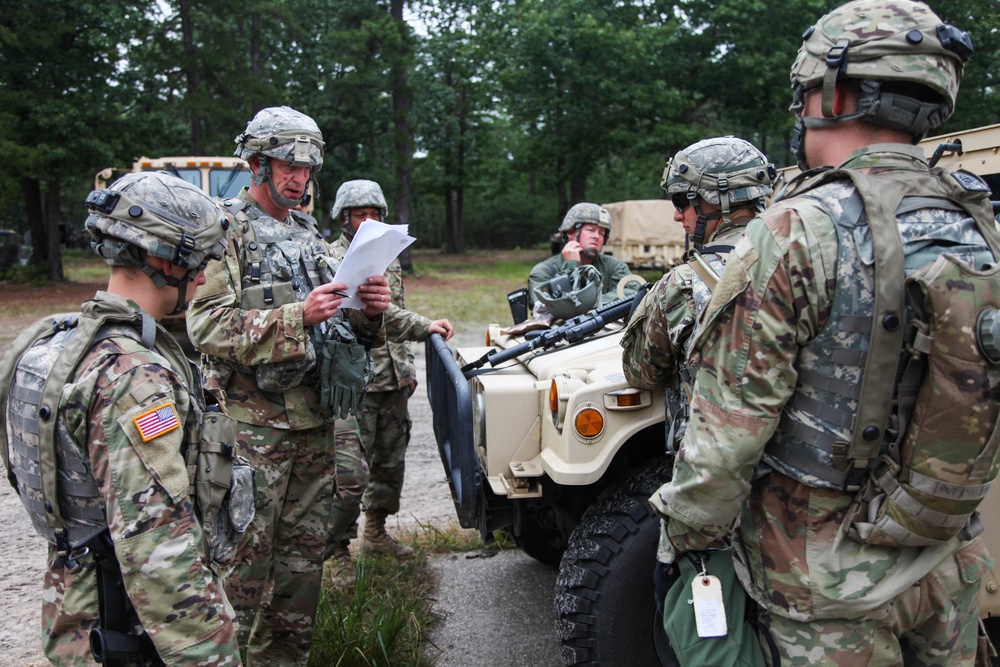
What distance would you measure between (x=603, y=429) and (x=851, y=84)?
1.38 meters

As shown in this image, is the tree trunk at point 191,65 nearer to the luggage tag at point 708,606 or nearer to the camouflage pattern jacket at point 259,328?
the camouflage pattern jacket at point 259,328

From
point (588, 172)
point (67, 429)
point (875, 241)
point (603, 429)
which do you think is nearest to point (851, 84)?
point (875, 241)

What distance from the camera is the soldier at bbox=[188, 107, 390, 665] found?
117 inches

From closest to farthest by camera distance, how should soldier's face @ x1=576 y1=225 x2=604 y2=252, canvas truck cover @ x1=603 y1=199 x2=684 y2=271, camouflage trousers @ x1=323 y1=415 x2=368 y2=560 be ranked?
1. camouflage trousers @ x1=323 y1=415 x2=368 y2=560
2. soldier's face @ x1=576 y1=225 x2=604 y2=252
3. canvas truck cover @ x1=603 y1=199 x2=684 y2=271

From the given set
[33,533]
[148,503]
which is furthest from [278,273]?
[33,533]

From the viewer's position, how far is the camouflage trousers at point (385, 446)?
4.54 m

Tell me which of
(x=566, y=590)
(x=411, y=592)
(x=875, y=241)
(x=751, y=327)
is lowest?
(x=411, y=592)

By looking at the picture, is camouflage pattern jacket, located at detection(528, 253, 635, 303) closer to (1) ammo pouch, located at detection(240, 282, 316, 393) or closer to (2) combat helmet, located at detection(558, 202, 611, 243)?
(2) combat helmet, located at detection(558, 202, 611, 243)

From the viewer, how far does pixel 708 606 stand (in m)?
1.84

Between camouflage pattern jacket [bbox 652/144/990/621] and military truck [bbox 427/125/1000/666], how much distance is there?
0.97 m

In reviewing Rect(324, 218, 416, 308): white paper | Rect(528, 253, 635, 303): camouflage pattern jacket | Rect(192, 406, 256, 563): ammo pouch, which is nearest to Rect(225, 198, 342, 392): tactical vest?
Rect(324, 218, 416, 308): white paper

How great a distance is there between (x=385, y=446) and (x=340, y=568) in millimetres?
720

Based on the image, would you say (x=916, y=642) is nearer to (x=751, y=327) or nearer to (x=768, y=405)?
(x=768, y=405)

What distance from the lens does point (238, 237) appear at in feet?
10.0
